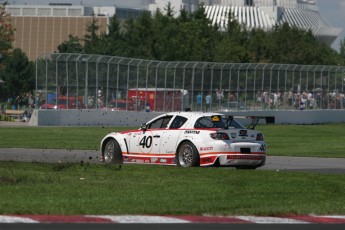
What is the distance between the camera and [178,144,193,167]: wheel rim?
2534 centimetres

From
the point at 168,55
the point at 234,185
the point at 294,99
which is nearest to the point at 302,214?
the point at 234,185

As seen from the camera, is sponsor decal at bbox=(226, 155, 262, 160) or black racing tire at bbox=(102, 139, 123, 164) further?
black racing tire at bbox=(102, 139, 123, 164)

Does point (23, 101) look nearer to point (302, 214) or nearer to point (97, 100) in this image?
point (97, 100)

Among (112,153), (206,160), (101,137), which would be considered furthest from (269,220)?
(101,137)

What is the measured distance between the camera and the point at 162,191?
61.6 feet

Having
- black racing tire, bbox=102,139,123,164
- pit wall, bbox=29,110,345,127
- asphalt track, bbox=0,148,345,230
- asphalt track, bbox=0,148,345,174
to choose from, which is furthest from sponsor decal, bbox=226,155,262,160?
pit wall, bbox=29,110,345,127

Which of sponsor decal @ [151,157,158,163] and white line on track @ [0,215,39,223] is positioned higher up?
sponsor decal @ [151,157,158,163]

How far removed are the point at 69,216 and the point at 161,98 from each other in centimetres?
4419

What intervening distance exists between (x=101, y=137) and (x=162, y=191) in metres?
25.2

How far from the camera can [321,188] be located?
20125mm

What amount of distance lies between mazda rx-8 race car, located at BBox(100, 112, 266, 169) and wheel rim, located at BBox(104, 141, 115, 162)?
0.11 meters

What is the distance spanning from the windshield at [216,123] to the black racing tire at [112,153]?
230 cm

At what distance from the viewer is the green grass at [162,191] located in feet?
53.5

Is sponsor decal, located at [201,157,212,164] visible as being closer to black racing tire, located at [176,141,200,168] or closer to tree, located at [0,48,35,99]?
black racing tire, located at [176,141,200,168]
